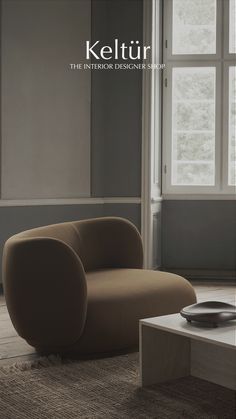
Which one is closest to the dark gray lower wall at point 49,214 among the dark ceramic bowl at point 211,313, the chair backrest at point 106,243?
the chair backrest at point 106,243

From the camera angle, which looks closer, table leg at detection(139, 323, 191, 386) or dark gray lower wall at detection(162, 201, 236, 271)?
table leg at detection(139, 323, 191, 386)

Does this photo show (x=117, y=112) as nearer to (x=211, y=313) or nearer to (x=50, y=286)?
(x=50, y=286)

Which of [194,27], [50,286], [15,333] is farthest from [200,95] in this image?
[50,286]

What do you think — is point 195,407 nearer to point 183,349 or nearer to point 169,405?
point 169,405

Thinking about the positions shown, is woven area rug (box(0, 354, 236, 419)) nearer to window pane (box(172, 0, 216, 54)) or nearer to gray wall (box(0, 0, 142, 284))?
gray wall (box(0, 0, 142, 284))

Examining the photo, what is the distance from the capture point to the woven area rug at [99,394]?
2.32 metres

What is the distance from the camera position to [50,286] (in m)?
2.98

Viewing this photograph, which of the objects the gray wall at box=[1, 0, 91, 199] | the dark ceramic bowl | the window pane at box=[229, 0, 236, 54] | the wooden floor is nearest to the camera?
the dark ceramic bowl

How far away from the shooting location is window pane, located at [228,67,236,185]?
5.67 meters

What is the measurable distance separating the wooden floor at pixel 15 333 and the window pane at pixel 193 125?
3.30 ft

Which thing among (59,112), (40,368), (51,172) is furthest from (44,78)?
(40,368)

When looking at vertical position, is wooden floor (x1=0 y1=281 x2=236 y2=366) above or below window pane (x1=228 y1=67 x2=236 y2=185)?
below

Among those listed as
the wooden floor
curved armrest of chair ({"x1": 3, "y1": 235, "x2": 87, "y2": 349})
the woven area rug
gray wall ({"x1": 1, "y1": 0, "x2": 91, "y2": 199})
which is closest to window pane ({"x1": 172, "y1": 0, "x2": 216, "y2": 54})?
gray wall ({"x1": 1, "y1": 0, "x2": 91, "y2": 199})

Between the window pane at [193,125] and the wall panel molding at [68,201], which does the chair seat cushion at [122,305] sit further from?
the window pane at [193,125]
